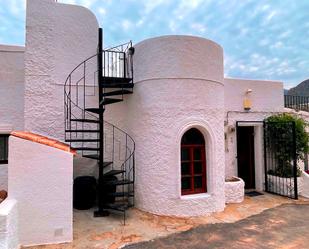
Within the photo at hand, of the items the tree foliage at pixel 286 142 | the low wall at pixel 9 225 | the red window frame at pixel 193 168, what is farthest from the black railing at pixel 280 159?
the low wall at pixel 9 225

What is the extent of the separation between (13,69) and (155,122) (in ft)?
16.7

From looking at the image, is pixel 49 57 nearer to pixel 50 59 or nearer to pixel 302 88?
pixel 50 59

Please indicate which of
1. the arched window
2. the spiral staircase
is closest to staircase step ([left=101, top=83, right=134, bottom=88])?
the spiral staircase

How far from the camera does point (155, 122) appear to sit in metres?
6.62

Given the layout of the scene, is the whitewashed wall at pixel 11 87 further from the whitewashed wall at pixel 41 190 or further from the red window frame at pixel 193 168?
the red window frame at pixel 193 168

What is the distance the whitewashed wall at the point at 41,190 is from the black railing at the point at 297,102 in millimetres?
9780

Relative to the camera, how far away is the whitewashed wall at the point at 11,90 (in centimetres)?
761

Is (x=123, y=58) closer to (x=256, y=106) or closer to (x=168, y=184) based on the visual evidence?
(x=168, y=184)

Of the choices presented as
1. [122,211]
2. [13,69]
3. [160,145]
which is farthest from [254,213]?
[13,69]

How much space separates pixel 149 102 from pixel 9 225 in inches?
168

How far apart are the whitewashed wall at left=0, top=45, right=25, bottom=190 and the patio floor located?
362 centimetres

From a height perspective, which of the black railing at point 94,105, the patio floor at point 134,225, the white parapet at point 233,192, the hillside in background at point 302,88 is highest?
the hillside in background at point 302,88

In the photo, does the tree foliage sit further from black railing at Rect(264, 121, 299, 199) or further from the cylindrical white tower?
the cylindrical white tower

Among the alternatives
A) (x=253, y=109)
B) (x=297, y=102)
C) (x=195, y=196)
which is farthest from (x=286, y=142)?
(x=195, y=196)
